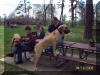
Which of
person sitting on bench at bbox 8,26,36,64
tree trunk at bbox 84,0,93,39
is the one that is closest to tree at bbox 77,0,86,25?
tree trunk at bbox 84,0,93,39

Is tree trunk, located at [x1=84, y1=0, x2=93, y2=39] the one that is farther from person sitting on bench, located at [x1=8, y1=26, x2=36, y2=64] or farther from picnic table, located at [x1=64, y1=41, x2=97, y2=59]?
person sitting on bench, located at [x1=8, y1=26, x2=36, y2=64]

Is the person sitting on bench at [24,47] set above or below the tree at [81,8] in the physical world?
below

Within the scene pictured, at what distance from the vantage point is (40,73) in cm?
405

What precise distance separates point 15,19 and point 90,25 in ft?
33.2

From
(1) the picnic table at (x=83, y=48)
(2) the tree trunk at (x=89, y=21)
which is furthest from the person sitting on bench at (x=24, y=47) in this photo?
(2) the tree trunk at (x=89, y=21)

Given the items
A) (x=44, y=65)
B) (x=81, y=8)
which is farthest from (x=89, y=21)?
(x=81, y=8)

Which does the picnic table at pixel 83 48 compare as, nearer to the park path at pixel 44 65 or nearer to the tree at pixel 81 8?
the park path at pixel 44 65

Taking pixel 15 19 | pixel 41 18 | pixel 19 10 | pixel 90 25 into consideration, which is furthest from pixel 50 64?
pixel 15 19

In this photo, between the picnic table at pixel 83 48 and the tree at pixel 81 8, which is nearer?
the picnic table at pixel 83 48

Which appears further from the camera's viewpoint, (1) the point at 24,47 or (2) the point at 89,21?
(2) the point at 89,21

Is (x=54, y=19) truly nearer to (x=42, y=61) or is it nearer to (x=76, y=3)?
(x=42, y=61)

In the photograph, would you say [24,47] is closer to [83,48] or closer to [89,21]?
[83,48]

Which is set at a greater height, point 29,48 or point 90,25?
point 90,25

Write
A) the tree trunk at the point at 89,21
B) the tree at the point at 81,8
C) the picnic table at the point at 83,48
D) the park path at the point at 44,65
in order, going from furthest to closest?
the tree at the point at 81,8 < the tree trunk at the point at 89,21 < the park path at the point at 44,65 < the picnic table at the point at 83,48
